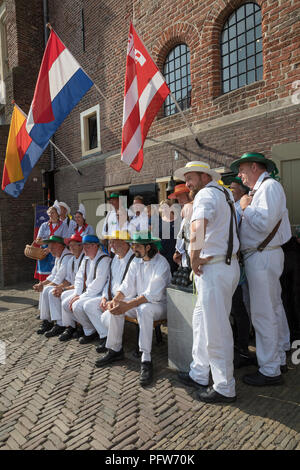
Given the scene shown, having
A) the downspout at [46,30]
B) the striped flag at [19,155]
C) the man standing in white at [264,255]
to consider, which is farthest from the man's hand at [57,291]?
the downspout at [46,30]

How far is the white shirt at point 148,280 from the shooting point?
11.9ft

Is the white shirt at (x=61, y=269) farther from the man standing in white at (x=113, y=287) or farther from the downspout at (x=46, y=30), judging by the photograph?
the downspout at (x=46, y=30)

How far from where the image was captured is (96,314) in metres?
4.22

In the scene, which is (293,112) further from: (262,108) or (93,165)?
(93,165)

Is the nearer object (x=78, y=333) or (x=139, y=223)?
(x=78, y=333)

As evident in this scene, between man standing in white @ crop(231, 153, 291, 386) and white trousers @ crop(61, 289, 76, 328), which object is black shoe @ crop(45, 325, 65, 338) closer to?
white trousers @ crop(61, 289, 76, 328)

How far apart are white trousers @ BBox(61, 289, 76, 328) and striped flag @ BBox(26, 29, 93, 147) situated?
2720mm

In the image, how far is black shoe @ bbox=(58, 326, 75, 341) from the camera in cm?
464

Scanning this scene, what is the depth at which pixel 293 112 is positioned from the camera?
466cm

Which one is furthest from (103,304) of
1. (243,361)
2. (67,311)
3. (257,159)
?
(257,159)

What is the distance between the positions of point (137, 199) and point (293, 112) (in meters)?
2.87

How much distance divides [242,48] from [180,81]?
1.54m

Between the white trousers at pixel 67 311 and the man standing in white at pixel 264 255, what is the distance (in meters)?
2.68

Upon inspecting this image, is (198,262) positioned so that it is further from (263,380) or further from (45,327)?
(45,327)
